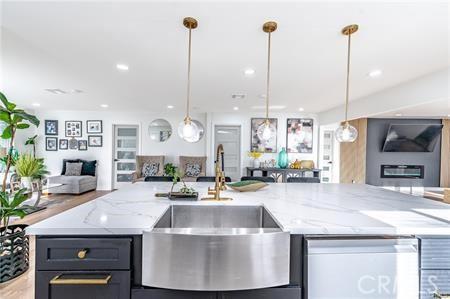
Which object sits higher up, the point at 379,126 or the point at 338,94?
the point at 338,94

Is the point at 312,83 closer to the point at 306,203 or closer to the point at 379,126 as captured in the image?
the point at 306,203

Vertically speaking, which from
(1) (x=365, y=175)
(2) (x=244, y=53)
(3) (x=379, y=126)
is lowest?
(1) (x=365, y=175)

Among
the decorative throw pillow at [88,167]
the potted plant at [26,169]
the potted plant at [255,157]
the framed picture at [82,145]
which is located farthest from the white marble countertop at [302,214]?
the framed picture at [82,145]

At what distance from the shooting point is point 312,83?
3.62m

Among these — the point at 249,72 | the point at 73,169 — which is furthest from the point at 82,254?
the point at 73,169

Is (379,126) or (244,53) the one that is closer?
(244,53)

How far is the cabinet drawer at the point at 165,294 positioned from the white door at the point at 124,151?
20.7 feet

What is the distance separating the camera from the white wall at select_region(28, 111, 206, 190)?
680cm

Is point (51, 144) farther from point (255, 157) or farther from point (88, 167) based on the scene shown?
point (255, 157)

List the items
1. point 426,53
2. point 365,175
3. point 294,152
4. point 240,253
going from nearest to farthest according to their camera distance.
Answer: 1. point 240,253
2. point 426,53
3. point 365,175
4. point 294,152

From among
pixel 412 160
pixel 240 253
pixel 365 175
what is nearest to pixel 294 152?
pixel 365 175

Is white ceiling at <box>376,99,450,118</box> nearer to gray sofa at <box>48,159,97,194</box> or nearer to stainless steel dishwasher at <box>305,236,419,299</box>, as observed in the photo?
stainless steel dishwasher at <box>305,236,419,299</box>

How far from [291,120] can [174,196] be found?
18.5ft

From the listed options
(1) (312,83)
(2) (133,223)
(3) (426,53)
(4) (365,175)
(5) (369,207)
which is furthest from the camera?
(4) (365,175)
